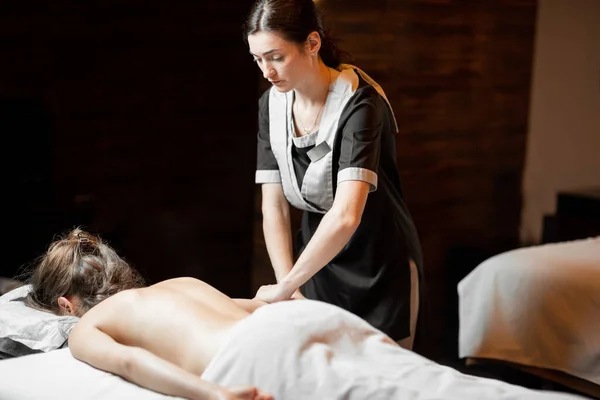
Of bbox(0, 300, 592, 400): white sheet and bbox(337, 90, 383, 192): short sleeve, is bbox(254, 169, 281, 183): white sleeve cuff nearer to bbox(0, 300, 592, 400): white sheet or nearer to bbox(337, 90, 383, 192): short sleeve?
bbox(337, 90, 383, 192): short sleeve

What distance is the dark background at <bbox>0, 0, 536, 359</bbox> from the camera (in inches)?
127

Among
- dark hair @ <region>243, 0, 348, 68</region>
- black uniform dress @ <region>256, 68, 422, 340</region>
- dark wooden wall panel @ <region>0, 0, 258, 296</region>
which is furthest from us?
dark wooden wall panel @ <region>0, 0, 258, 296</region>

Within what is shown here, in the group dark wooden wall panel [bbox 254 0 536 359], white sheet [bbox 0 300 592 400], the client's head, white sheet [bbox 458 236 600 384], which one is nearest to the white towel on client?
white sheet [bbox 0 300 592 400]

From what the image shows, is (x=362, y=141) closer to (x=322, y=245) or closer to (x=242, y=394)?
(x=322, y=245)

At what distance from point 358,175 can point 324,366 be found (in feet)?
1.75

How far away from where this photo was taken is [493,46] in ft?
14.2

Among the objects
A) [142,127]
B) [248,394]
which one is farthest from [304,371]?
[142,127]

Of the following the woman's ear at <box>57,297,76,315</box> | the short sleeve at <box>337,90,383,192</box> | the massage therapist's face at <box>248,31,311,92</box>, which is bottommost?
the woman's ear at <box>57,297,76,315</box>

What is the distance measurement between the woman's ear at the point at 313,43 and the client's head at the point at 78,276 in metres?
0.72

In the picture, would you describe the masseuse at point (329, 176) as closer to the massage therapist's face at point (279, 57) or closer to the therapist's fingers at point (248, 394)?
the massage therapist's face at point (279, 57)

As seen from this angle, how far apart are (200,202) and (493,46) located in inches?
64.0

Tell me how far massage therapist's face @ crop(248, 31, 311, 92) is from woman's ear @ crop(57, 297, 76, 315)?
747 millimetres

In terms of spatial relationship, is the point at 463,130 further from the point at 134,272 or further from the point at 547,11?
the point at 134,272

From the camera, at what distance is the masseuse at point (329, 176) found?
7.07ft
